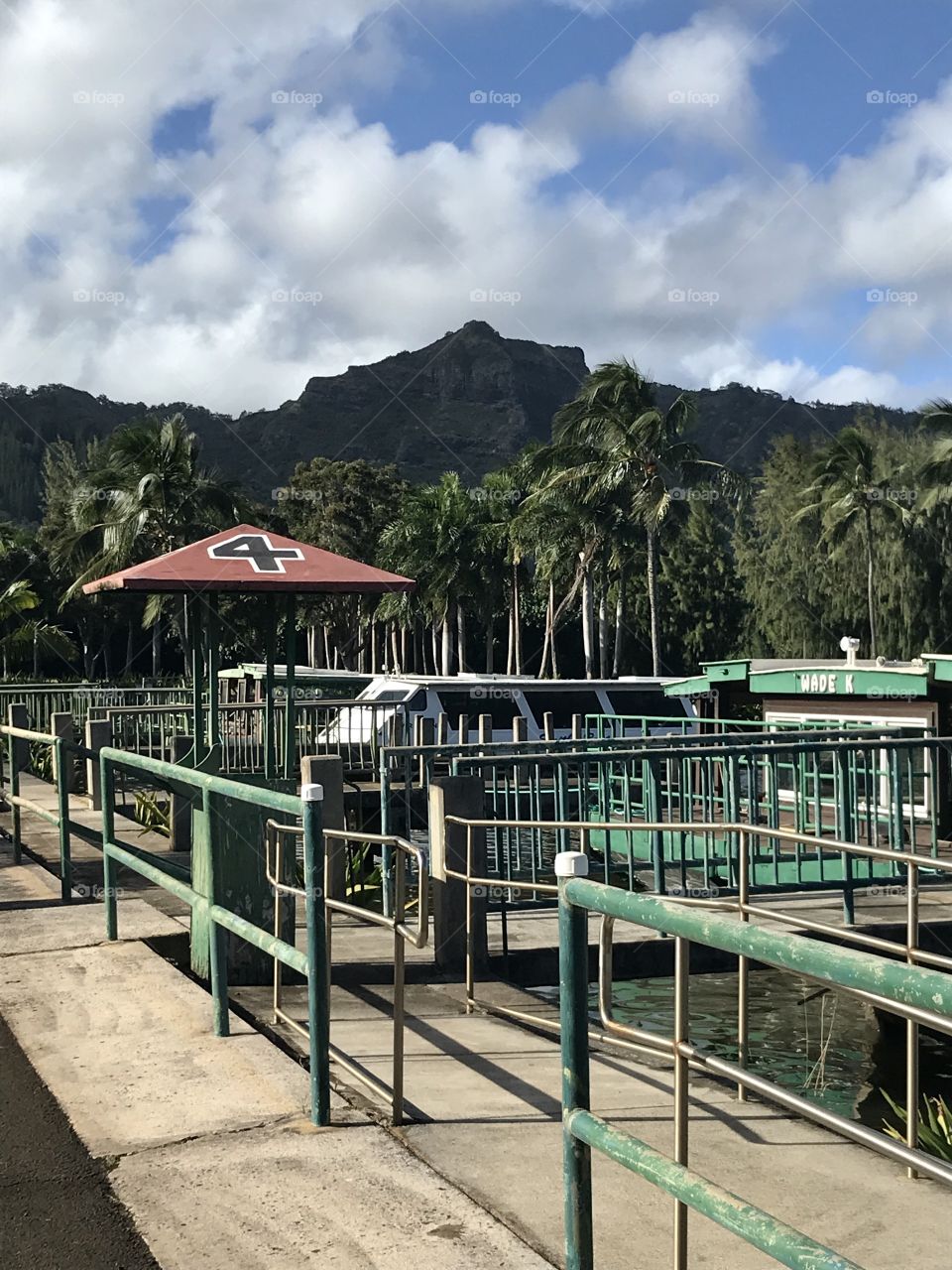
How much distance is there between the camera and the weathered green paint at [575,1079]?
2.96 meters

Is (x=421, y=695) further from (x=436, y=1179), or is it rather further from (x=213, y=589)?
(x=436, y=1179)

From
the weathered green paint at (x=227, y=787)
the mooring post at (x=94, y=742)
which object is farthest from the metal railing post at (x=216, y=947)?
the mooring post at (x=94, y=742)

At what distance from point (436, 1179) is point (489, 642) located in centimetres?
6209

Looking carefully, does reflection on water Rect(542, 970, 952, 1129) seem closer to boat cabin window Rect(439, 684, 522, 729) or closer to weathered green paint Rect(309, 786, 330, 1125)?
weathered green paint Rect(309, 786, 330, 1125)

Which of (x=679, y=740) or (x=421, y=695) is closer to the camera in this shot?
(x=679, y=740)

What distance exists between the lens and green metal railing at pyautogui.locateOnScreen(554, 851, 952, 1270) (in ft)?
6.90

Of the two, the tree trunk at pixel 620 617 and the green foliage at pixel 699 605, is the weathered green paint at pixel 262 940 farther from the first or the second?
the green foliage at pixel 699 605

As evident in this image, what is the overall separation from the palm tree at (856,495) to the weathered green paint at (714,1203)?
5775cm

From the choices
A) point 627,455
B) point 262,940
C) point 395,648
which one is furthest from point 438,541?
point 262,940

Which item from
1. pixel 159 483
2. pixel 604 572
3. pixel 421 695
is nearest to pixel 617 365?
pixel 604 572

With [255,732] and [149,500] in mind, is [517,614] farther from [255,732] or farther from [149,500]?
[255,732]

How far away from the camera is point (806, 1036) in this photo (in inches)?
323

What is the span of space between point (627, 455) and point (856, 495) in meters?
15.7

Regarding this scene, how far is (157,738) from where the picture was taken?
71.7ft
